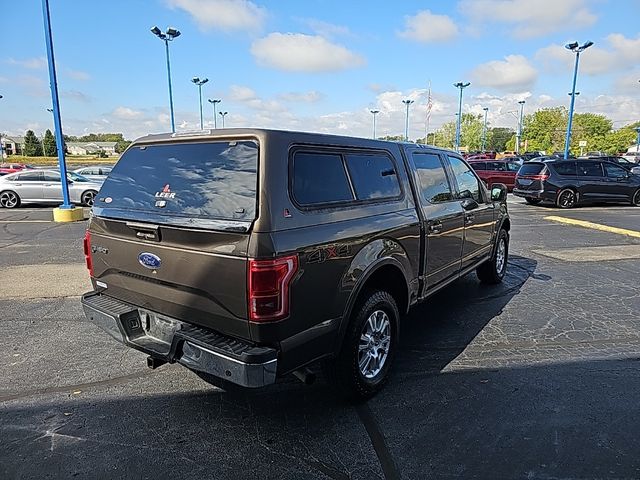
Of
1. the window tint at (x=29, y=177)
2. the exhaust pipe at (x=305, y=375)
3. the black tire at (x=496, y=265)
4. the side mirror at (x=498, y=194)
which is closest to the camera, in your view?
the exhaust pipe at (x=305, y=375)

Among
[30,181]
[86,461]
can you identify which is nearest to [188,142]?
[86,461]

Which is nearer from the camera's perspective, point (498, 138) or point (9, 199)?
point (9, 199)

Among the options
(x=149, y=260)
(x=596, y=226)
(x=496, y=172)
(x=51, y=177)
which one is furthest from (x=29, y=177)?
(x=496, y=172)

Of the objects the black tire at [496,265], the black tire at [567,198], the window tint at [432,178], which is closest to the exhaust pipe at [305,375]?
the window tint at [432,178]

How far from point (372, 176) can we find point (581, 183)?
613 inches

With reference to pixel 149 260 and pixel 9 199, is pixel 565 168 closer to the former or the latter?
pixel 149 260

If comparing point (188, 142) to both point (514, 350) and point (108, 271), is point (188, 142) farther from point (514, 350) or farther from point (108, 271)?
point (514, 350)

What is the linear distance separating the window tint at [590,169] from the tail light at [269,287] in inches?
667

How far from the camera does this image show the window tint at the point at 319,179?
2.76 metres

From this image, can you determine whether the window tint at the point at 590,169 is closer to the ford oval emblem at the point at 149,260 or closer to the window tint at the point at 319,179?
the window tint at the point at 319,179

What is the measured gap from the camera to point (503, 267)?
21.3 ft

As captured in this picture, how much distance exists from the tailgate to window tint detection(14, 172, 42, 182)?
A: 50.6 ft

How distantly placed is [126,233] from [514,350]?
3441mm

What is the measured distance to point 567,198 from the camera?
53.1ft
